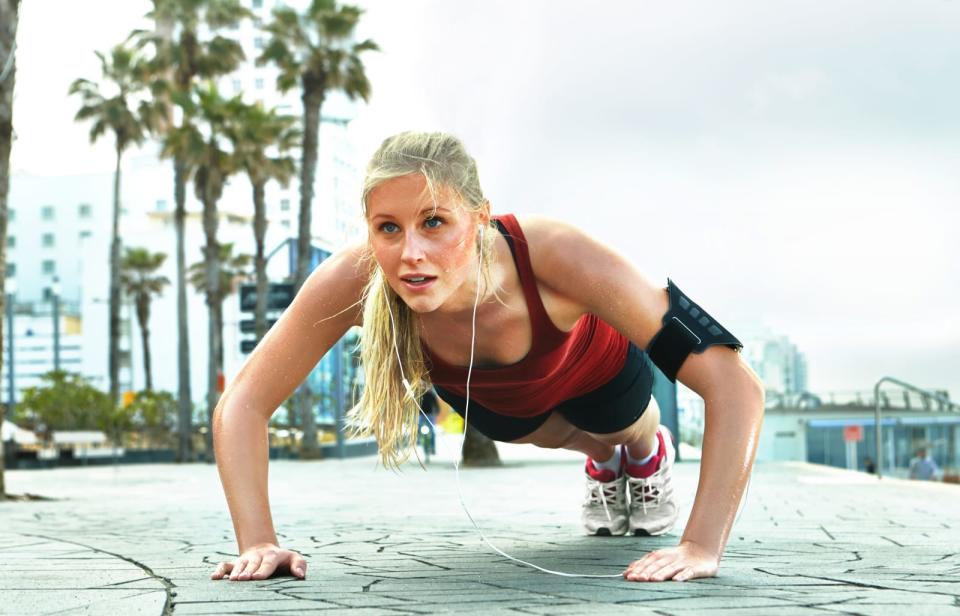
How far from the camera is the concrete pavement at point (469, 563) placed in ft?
8.48

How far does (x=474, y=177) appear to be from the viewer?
10.3ft

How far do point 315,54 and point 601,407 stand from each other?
2476cm

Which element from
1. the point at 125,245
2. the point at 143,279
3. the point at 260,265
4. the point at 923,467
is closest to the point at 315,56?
the point at 260,265

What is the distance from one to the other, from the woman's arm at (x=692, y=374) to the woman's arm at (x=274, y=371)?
59 centimetres

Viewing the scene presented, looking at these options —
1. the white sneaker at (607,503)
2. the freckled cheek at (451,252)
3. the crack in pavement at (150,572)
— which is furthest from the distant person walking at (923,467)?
the freckled cheek at (451,252)

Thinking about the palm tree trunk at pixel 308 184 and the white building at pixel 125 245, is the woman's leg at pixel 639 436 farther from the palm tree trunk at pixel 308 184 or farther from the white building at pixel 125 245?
the white building at pixel 125 245

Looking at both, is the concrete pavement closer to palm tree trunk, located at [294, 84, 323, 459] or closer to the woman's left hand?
the woman's left hand

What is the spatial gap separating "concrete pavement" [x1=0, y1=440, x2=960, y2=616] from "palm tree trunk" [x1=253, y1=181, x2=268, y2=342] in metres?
20.2

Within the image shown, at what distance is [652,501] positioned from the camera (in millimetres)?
4602

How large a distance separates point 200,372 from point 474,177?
243 ft

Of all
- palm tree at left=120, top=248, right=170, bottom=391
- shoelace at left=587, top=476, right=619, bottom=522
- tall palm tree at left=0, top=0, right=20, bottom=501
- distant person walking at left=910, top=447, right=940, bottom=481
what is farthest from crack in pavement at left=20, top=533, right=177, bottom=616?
palm tree at left=120, top=248, right=170, bottom=391

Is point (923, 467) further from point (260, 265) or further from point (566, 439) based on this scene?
point (260, 265)

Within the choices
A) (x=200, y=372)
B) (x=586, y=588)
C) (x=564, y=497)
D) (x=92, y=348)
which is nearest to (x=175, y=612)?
(x=586, y=588)

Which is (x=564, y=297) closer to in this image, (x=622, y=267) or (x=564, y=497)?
(x=622, y=267)
